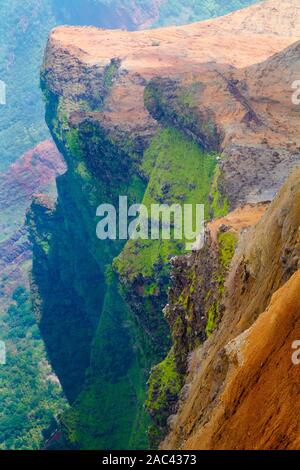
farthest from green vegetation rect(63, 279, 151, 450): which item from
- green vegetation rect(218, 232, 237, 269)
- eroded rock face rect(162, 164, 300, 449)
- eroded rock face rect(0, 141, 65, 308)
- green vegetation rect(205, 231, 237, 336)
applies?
eroded rock face rect(0, 141, 65, 308)

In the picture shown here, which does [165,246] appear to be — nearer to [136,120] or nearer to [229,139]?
Answer: [229,139]

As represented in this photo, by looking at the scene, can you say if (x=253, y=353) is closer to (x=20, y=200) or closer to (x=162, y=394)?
(x=162, y=394)

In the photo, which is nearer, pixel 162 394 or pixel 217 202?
pixel 162 394

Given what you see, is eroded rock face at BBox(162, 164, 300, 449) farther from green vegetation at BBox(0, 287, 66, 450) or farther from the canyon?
green vegetation at BBox(0, 287, 66, 450)

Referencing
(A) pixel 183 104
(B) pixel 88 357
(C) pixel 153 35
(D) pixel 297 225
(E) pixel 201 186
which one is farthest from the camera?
(C) pixel 153 35

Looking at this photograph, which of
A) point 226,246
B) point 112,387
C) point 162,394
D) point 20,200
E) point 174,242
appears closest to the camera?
point 226,246

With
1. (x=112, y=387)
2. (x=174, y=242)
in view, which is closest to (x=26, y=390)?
(x=112, y=387)
